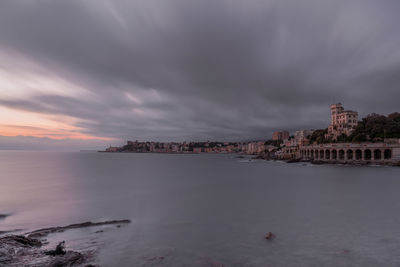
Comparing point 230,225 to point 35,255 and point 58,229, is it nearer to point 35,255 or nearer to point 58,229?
point 35,255

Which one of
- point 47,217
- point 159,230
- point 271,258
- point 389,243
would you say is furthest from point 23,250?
point 389,243

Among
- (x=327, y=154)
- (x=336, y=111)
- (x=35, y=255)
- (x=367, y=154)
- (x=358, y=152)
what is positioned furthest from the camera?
(x=336, y=111)

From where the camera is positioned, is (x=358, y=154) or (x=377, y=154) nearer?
(x=377, y=154)

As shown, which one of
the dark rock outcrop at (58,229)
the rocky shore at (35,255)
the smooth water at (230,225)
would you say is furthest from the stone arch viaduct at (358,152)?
the rocky shore at (35,255)

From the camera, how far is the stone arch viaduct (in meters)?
53.5

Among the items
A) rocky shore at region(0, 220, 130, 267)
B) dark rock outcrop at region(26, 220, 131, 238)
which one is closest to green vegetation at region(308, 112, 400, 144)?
dark rock outcrop at region(26, 220, 131, 238)

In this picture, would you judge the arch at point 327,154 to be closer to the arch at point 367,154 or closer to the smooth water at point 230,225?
the arch at point 367,154

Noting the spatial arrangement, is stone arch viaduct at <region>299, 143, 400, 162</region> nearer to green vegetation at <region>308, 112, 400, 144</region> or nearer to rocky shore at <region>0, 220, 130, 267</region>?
green vegetation at <region>308, 112, 400, 144</region>

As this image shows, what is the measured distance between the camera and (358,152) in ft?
205

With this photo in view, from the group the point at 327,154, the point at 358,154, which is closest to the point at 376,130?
the point at 358,154

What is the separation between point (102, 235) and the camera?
9.84 meters

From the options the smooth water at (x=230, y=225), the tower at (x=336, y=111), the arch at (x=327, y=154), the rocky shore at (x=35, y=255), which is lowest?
the smooth water at (x=230, y=225)

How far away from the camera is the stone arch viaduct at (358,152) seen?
5355 cm

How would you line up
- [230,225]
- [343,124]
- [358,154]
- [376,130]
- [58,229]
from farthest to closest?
[343,124]
[376,130]
[358,154]
[230,225]
[58,229]
